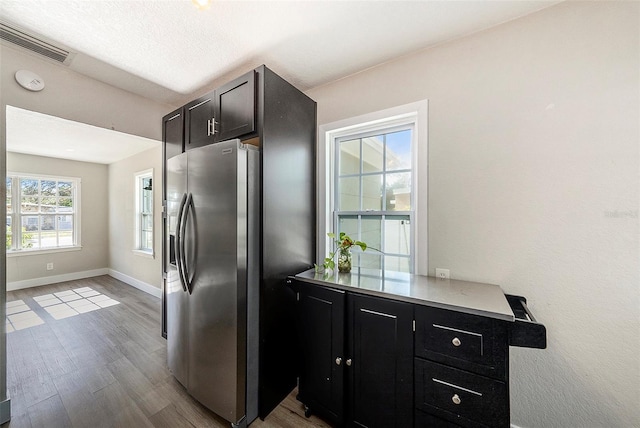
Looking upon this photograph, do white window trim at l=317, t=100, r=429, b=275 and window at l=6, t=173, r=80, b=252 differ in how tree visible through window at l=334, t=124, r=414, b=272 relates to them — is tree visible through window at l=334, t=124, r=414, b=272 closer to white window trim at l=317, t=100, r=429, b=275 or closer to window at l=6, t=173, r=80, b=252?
white window trim at l=317, t=100, r=429, b=275

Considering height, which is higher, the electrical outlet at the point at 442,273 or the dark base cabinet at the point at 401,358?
the electrical outlet at the point at 442,273

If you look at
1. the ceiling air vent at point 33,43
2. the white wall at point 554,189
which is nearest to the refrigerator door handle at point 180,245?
the ceiling air vent at point 33,43

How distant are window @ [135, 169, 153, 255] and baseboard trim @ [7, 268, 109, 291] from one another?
1744 mm

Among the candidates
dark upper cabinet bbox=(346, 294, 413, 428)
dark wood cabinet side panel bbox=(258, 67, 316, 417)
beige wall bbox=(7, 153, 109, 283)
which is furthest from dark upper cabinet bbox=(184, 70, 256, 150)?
beige wall bbox=(7, 153, 109, 283)

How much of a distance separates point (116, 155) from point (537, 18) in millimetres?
6231

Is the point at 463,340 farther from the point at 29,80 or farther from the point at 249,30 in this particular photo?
the point at 29,80

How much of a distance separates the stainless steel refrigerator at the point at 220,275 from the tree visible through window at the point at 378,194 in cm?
95

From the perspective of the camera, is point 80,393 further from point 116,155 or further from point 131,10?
point 116,155

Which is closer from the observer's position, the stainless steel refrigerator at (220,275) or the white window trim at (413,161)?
the stainless steel refrigerator at (220,275)

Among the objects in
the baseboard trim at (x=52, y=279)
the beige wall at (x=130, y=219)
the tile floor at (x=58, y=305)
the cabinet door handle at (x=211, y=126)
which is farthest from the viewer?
the baseboard trim at (x=52, y=279)

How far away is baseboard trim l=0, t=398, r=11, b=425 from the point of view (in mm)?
1584

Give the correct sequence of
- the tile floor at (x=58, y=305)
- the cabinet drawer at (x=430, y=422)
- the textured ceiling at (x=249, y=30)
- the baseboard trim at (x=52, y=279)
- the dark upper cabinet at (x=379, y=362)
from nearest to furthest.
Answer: the cabinet drawer at (x=430, y=422)
the dark upper cabinet at (x=379, y=362)
the textured ceiling at (x=249, y=30)
the tile floor at (x=58, y=305)
the baseboard trim at (x=52, y=279)

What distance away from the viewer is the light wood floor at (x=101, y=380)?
1622mm

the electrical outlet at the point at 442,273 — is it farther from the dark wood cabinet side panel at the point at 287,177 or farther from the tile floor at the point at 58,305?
the tile floor at the point at 58,305
